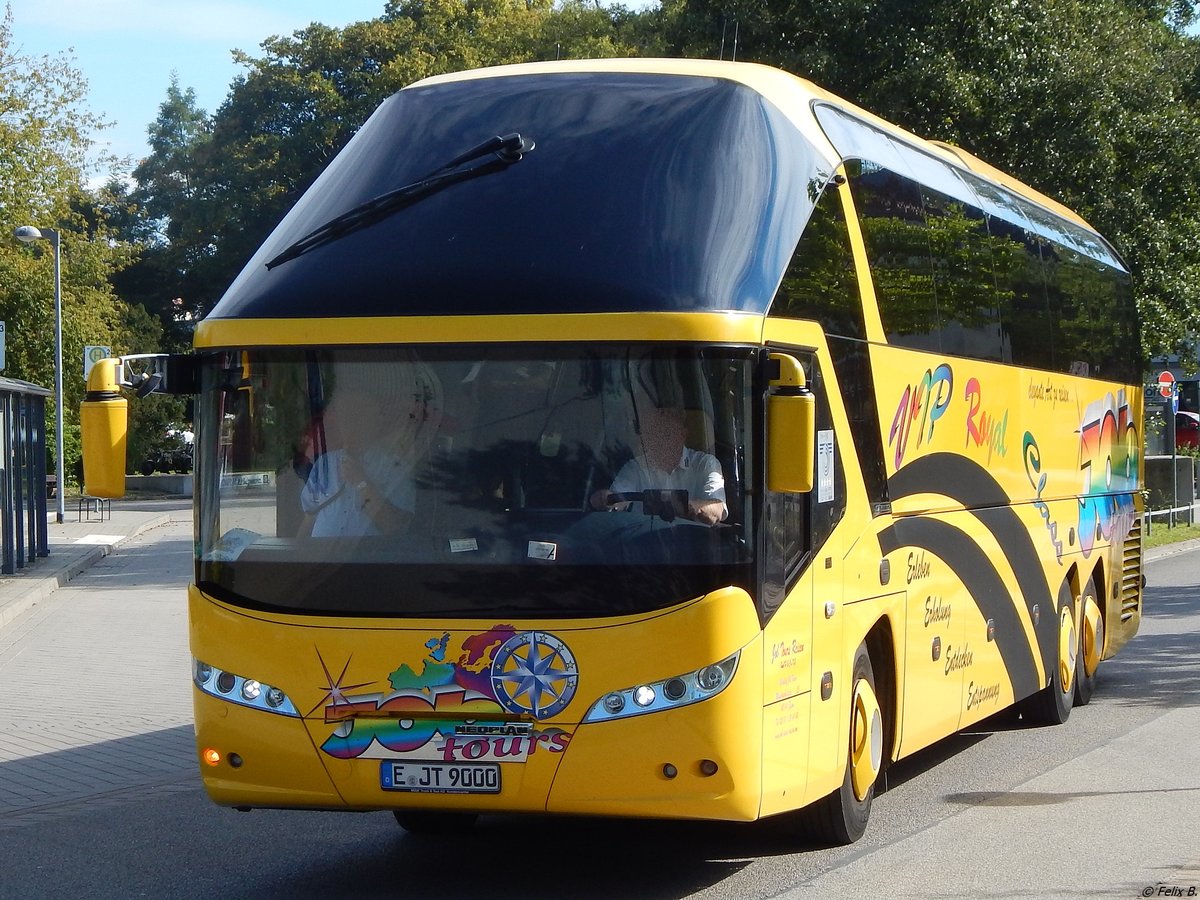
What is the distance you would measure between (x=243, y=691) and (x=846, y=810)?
2825mm

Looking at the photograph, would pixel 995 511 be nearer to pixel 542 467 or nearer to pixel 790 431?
pixel 790 431

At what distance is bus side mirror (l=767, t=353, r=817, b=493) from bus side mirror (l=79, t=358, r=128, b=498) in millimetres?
2658

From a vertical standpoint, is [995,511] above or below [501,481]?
below

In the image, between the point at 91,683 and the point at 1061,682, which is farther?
the point at 91,683

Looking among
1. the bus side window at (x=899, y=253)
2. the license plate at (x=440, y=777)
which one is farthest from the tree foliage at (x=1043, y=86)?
the license plate at (x=440, y=777)

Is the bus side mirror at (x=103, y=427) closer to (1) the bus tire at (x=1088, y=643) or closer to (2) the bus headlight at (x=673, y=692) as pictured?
(2) the bus headlight at (x=673, y=692)

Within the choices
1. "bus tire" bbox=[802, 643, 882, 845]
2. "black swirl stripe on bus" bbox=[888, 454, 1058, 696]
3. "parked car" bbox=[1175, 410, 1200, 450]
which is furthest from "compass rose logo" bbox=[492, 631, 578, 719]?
"parked car" bbox=[1175, 410, 1200, 450]

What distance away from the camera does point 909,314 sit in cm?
909

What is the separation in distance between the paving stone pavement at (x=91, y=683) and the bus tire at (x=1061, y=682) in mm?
5877

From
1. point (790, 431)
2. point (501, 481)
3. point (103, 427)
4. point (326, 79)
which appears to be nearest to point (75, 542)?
point (103, 427)

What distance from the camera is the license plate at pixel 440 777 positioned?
650 centimetres

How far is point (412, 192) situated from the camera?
23.6 ft

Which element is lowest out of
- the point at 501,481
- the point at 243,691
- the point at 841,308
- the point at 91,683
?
the point at 91,683

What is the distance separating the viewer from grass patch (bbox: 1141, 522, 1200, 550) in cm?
3217
